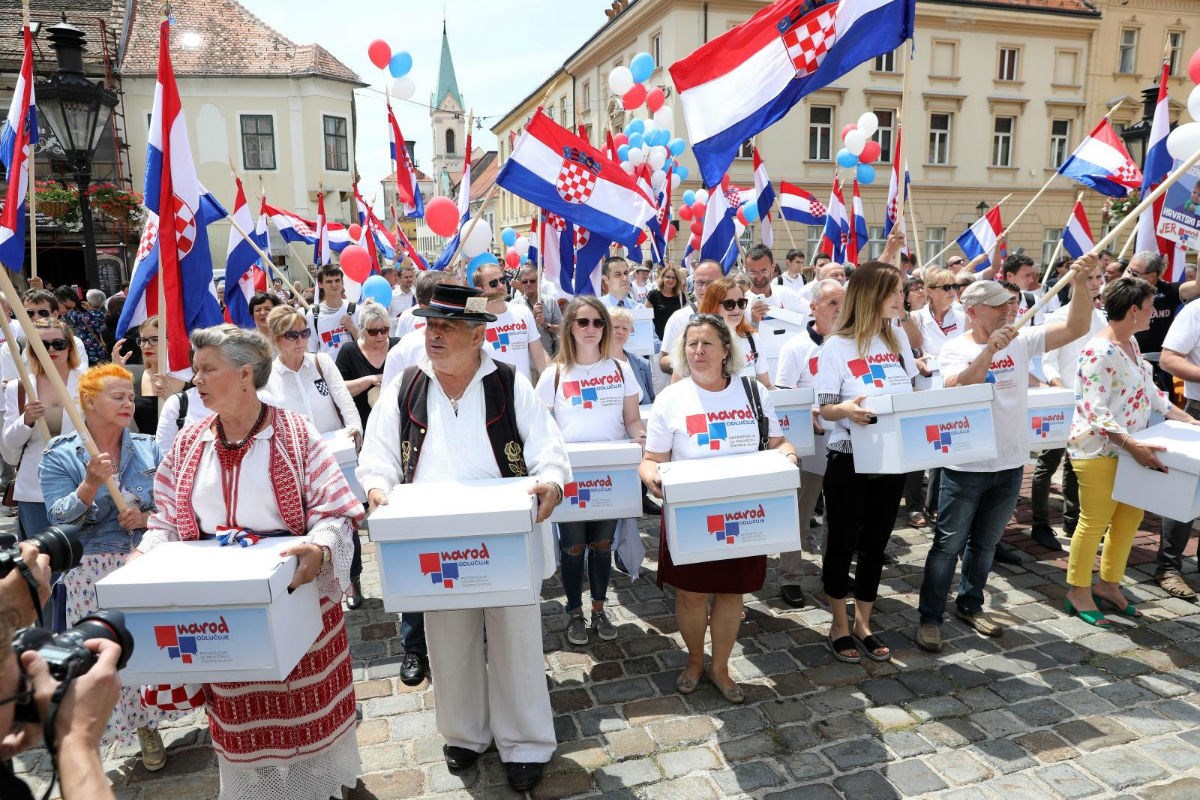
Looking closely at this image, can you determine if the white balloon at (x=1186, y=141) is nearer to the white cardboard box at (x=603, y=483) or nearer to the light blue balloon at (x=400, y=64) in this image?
the white cardboard box at (x=603, y=483)

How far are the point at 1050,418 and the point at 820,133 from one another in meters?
29.0

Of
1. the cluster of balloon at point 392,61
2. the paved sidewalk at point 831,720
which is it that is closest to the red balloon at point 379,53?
the cluster of balloon at point 392,61

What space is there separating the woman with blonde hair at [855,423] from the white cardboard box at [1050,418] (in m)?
1.44

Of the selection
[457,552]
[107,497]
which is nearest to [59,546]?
[457,552]

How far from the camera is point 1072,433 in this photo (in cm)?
473

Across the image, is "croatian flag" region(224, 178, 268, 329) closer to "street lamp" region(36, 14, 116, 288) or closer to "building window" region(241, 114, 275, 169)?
"street lamp" region(36, 14, 116, 288)

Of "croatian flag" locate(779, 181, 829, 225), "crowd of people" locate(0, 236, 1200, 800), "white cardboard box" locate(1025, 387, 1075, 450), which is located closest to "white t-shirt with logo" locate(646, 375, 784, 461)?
"crowd of people" locate(0, 236, 1200, 800)

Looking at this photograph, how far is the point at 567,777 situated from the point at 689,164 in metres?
Result: 29.4

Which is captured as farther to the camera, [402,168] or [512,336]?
[402,168]

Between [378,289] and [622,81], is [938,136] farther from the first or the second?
[378,289]

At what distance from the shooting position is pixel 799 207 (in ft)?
41.8

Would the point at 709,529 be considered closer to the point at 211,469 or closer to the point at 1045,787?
the point at 1045,787

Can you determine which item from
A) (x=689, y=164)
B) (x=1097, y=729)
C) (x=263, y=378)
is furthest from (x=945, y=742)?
(x=689, y=164)

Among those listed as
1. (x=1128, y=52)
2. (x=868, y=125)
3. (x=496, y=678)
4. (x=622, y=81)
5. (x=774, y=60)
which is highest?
(x=1128, y=52)
